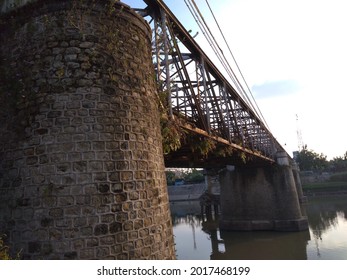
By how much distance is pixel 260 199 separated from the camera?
1180 inches

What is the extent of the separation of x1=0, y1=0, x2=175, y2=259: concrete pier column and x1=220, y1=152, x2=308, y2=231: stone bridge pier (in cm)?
2437

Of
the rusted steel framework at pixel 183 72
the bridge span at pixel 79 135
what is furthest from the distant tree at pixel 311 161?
the bridge span at pixel 79 135

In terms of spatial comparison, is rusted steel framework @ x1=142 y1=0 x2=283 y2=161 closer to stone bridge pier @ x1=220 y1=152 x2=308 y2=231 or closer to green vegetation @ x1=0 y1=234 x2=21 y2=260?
green vegetation @ x1=0 y1=234 x2=21 y2=260

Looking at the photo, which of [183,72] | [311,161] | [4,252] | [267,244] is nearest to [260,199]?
[267,244]

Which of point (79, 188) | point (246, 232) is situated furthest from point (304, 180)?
point (79, 188)

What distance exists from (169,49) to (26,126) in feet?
19.8

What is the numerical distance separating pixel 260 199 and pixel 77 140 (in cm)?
2717

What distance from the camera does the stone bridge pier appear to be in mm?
28703

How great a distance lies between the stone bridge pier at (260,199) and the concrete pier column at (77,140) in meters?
24.4

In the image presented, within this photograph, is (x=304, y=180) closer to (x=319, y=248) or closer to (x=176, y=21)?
(x=319, y=248)

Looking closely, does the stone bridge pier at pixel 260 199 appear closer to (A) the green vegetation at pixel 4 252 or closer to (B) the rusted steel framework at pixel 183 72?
(B) the rusted steel framework at pixel 183 72

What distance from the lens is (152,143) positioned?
7195 millimetres

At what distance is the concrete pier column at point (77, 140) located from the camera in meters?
5.49

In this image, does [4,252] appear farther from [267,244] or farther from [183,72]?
[267,244]
